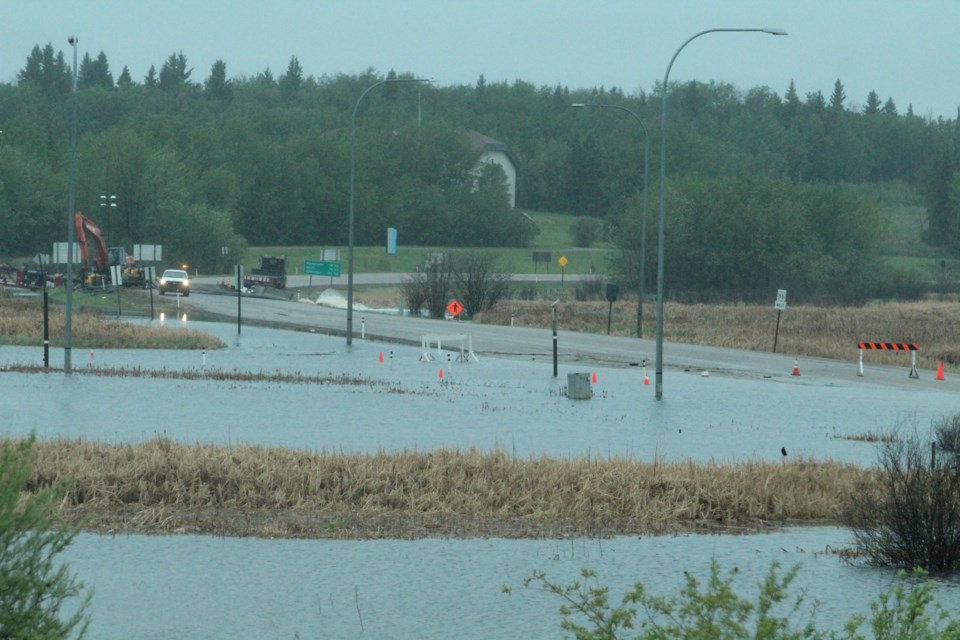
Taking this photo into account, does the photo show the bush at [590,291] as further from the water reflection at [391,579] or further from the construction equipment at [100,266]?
the water reflection at [391,579]

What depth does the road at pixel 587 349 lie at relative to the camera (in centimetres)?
4125

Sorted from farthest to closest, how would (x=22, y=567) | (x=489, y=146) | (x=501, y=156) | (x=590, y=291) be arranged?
1. (x=501, y=156)
2. (x=489, y=146)
3. (x=590, y=291)
4. (x=22, y=567)

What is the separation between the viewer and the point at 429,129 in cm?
16612

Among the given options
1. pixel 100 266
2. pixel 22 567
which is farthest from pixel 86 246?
pixel 22 567

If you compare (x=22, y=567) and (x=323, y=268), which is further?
(x=323, y=268)

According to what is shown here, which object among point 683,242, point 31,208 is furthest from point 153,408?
point 31,208

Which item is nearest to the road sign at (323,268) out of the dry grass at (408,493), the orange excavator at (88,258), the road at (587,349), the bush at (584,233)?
the orange excavator at (88,258)

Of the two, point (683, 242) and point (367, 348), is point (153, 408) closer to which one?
point (367, 348)

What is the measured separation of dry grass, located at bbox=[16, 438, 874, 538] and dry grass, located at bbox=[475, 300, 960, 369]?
30.1 meters

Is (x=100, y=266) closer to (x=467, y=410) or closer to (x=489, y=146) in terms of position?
(x=467, y=410)

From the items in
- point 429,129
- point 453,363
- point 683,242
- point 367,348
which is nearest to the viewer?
point 453,363

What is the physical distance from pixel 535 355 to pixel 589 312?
91.4 ft

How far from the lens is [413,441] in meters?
23.6

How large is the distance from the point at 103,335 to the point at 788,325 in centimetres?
3261
